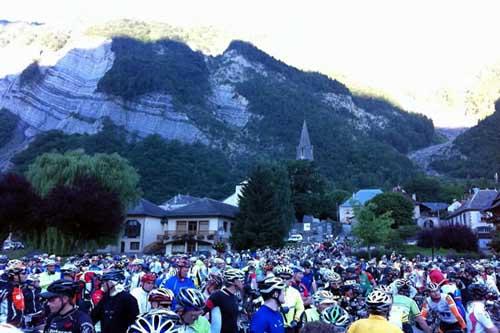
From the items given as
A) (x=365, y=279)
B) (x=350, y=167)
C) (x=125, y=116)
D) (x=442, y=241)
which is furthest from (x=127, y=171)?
(x=350, y=167)

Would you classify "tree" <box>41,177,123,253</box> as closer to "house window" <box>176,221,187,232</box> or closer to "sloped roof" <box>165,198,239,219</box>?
"sloped roof" <box>165,198,239,219</box>

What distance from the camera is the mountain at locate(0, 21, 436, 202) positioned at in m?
133

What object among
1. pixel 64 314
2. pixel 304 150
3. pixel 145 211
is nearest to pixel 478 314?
pixel 64 314

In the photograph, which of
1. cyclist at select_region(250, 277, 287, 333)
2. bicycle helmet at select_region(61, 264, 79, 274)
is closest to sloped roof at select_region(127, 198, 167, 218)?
bicycle helmet at select_region(61, 264, 79, 274)

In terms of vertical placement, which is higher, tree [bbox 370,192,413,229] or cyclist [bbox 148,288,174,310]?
Answer: tree [bbox 370,192,413,229]

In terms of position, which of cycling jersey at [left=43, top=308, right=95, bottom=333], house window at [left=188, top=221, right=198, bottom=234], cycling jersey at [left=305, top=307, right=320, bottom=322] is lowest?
cycling jersey at [left=305, top=307, right=320, bottom=322]

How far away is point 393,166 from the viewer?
162 metres

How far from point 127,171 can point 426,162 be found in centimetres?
16219

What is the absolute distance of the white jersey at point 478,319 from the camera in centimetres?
649

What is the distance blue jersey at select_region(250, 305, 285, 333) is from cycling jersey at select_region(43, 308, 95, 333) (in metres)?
1.68

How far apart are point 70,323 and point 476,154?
177739 millimetres

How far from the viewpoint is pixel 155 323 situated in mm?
3664

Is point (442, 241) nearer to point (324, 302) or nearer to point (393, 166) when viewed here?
point (324, 302)

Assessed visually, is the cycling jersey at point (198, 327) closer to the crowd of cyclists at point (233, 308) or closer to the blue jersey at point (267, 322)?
the crowd of cyclists at point (233, 308)
